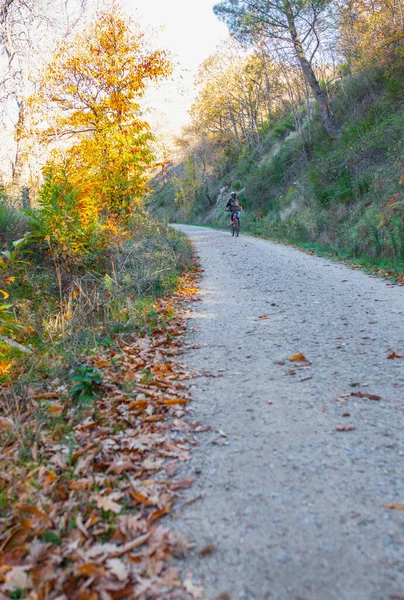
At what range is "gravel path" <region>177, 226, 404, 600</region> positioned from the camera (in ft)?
6.98

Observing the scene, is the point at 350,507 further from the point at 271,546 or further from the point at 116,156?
the point at 116,156

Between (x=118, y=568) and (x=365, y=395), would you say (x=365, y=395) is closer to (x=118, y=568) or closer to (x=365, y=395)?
(x=365, y=395)

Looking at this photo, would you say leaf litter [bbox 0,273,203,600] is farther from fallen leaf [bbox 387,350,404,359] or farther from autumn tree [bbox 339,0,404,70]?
autumn tree [bbox 339,0,404,70]

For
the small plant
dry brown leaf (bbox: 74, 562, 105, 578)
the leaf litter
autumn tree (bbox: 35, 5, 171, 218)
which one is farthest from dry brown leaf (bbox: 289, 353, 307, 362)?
autumn tree (bbox: 35, 5, 171, 218)

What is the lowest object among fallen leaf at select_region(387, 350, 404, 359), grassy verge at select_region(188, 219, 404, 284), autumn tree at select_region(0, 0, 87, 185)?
fallen leaf at select_region(387, 350, 404, 359)

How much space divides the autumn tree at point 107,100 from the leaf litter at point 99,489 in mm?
9283

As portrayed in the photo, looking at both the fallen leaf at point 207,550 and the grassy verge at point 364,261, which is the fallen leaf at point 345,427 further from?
the grassy verge at point 364,261

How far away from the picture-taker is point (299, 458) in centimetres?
301

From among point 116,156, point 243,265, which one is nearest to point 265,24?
point 116,156

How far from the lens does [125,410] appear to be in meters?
3.94

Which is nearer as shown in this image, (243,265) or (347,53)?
(243,265)

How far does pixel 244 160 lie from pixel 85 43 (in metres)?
22.7

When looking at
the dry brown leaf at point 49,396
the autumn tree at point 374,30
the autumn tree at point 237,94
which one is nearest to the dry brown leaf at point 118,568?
the dry brown leaf at point 49,396

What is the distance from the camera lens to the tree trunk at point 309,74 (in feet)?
61.7
